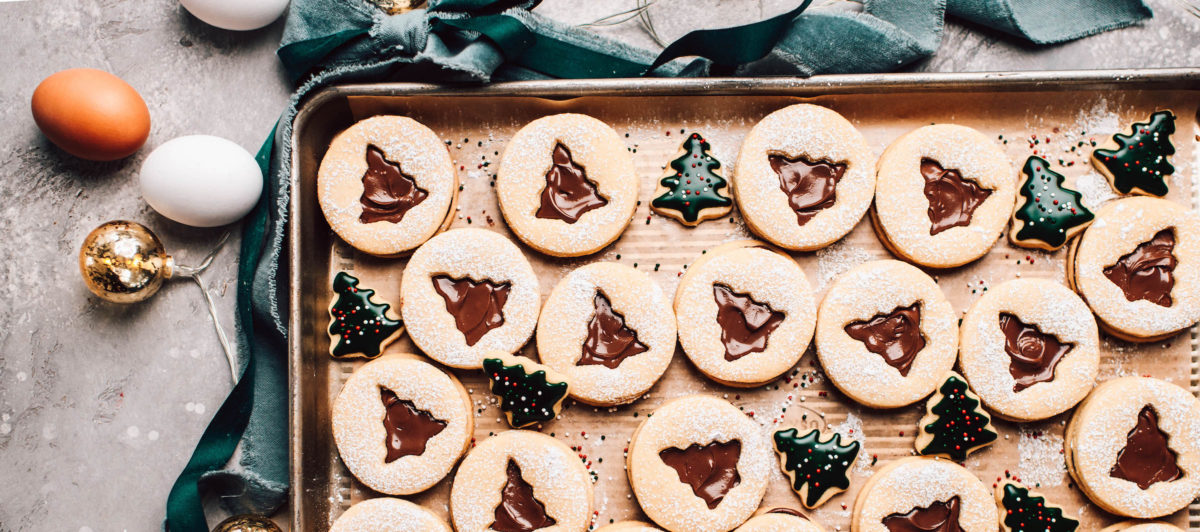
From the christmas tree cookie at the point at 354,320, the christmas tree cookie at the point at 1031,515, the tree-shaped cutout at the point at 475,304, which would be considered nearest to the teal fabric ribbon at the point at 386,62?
the christmas tree cookie at the point at 354,320

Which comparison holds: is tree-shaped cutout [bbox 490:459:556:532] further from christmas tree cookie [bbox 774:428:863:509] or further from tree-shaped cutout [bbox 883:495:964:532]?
tree-shaped cutout [bbox 883:495:964:532]

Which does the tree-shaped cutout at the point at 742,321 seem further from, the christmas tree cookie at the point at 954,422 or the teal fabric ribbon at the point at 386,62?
the teal fabric ribbon at the point at 386,62

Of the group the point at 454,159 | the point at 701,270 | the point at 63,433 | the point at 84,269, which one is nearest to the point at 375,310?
the point at 454,159

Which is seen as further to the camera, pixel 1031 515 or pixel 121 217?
pixel 121 217

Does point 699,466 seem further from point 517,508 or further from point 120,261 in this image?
point 120,261

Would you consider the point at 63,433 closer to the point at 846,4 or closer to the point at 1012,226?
the point at 846,4

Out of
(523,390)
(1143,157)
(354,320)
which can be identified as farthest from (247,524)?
(1143,157)
